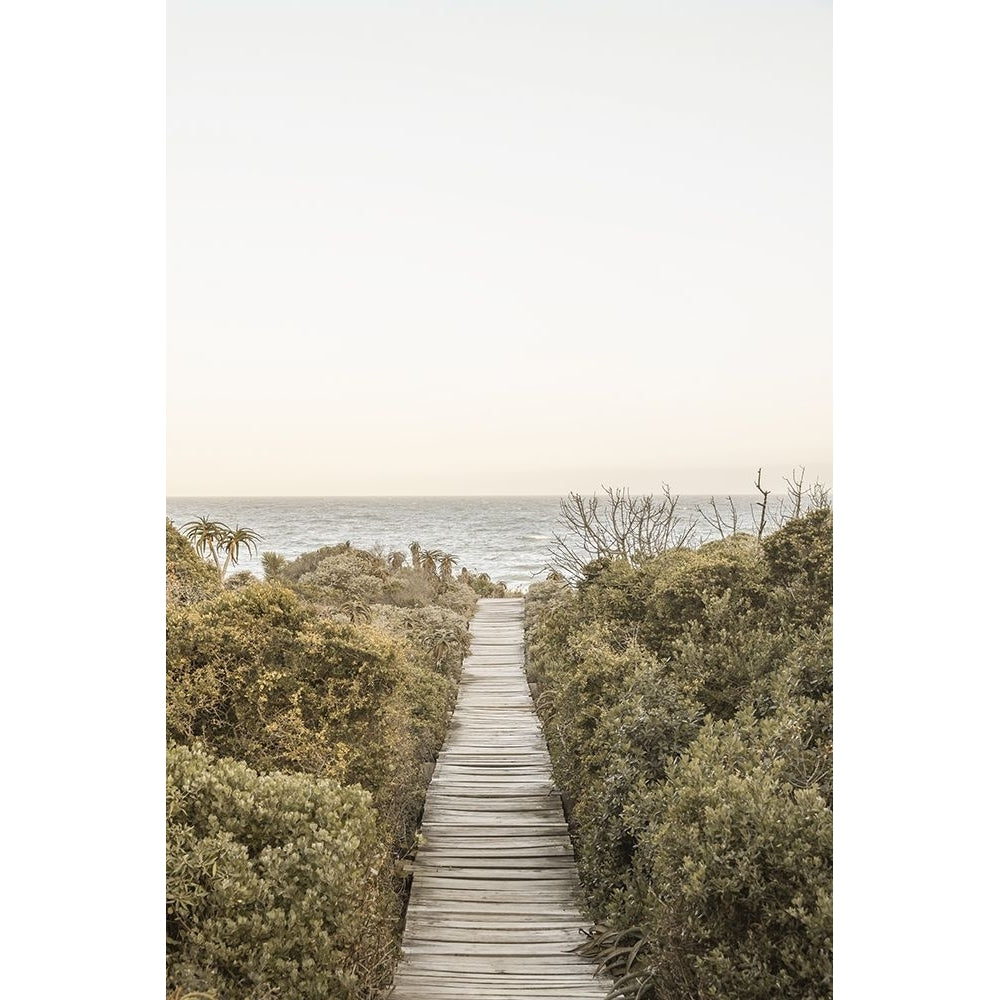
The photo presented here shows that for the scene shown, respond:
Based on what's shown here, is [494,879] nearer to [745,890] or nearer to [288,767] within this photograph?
[288,767]

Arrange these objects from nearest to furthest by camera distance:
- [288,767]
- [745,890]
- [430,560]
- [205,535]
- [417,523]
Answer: [745,890], [288,767], [205,535], [417,523], [430,560]

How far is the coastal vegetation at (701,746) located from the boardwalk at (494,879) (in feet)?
0.49

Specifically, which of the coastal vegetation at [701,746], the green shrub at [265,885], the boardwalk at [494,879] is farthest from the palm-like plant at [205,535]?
the coastal vegetation at [701,746]

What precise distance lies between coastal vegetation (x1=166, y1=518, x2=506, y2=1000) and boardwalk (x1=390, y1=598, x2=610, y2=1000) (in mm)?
133

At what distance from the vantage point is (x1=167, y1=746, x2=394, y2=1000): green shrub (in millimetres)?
2289

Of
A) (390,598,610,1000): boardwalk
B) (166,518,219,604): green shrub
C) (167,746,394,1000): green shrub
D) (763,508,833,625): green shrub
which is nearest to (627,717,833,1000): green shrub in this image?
(390,598,610,1000): boardwalk

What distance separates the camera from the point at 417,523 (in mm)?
5512

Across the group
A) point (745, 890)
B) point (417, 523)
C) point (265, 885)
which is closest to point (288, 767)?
point (265, 885)

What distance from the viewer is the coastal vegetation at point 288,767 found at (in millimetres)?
2322

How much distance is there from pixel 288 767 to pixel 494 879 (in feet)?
3.56

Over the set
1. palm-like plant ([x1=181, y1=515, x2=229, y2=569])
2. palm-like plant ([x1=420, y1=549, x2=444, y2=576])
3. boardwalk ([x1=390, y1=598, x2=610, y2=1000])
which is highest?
palm-like plant ([x1=181, y1=515, x2=229, y2=569])

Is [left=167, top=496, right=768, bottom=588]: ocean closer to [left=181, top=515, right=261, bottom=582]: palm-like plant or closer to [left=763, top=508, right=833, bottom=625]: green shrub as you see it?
[left=181, top=515, right=261, bottom=582]: palm-like plant
